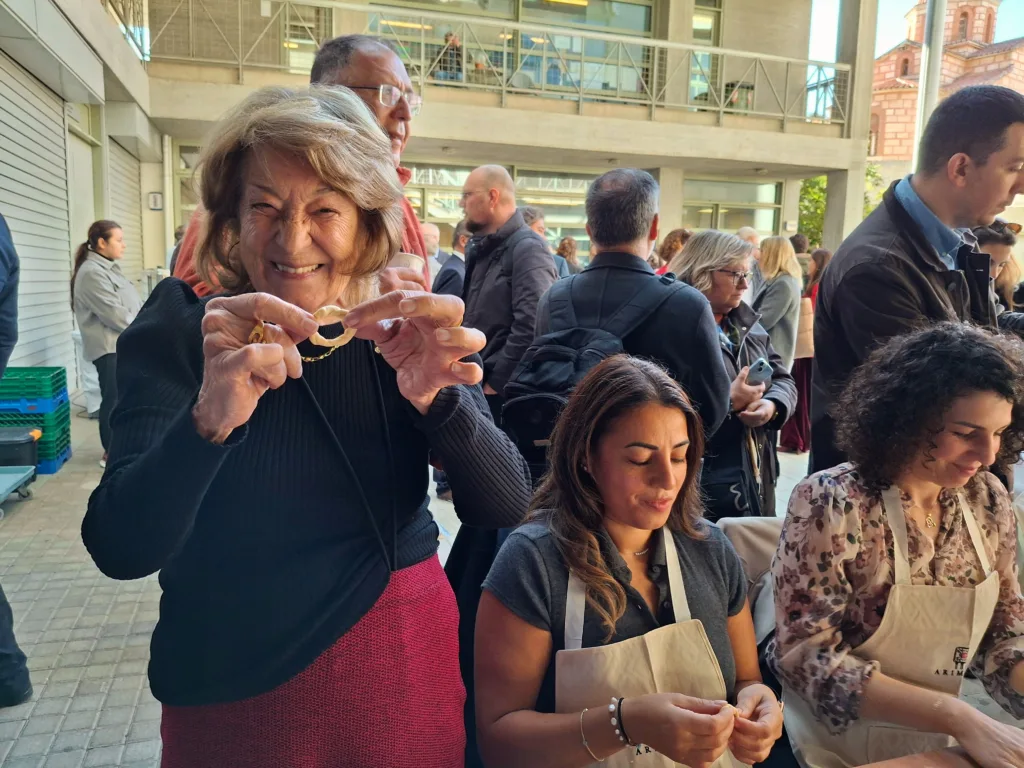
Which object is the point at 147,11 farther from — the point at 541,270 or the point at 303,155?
the point at 303,155

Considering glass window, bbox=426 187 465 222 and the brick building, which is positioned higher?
the brick building

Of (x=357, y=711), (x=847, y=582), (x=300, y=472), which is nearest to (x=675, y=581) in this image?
(x=847, y=582)

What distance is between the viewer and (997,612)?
174 cm

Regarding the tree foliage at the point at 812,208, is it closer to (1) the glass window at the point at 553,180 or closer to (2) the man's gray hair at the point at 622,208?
(1) the glass window at the point at 553,180

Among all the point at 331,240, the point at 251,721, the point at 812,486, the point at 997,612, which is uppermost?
the point at 331,240

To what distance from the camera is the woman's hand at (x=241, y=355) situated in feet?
2.78

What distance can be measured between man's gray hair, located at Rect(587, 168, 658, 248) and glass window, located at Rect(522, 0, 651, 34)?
12.6 m

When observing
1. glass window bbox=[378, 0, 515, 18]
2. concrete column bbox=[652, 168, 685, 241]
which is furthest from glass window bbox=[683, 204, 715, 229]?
glass window bbox=[378, 0, 515, 18]

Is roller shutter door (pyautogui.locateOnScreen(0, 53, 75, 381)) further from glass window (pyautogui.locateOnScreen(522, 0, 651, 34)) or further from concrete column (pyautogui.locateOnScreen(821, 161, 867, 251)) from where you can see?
concrete column (pyautogui.locateOnScreen(821, 161, 867, 251))

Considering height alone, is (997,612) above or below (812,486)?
below

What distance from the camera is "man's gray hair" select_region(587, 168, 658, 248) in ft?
8.71

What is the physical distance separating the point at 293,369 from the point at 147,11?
1218 cm

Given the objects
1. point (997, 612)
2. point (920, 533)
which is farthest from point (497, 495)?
point (997, 612)

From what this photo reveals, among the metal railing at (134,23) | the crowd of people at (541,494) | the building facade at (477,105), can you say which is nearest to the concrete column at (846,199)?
the building facade at (477,105)
